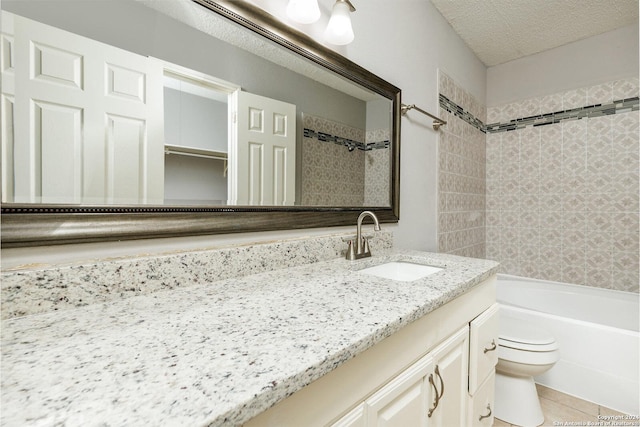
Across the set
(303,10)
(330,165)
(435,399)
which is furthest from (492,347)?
(303,10)

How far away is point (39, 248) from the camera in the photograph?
629 millimetres

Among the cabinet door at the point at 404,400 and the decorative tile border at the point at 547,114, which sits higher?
the decorative tile border at the point at 547,114

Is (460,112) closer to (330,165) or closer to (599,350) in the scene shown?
(330,165)

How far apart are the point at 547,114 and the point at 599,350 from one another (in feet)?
5.92

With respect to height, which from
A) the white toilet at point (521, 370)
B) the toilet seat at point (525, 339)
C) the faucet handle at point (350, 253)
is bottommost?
the white toilet at point (521, 370)

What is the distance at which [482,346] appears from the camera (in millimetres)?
1103

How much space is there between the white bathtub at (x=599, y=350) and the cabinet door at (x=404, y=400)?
138 centimetres

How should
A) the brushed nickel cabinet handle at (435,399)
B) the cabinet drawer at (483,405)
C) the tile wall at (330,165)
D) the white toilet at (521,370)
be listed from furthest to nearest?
the white toilet at (521,370), the tile wall at (330,165), the cabinet drawer at (483,405), the brushed nickel cabinet handle at (435,399)

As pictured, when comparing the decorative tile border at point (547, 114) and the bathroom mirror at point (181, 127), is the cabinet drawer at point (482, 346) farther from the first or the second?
the decorative tile border at point (547, 114)

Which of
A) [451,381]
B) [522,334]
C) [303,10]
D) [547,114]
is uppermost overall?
[547,114]

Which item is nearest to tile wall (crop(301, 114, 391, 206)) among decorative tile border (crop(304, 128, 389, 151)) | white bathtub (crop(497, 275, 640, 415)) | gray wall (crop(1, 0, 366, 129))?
decorative tile border (crop(304, 128, 389, 151))

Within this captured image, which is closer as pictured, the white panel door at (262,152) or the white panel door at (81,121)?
the white panel door at (81,121)

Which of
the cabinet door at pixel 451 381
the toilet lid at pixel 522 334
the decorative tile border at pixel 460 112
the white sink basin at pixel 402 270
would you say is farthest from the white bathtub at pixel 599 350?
the decorative tile border at pixel 460 112

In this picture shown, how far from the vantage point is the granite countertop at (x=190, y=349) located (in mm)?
341
